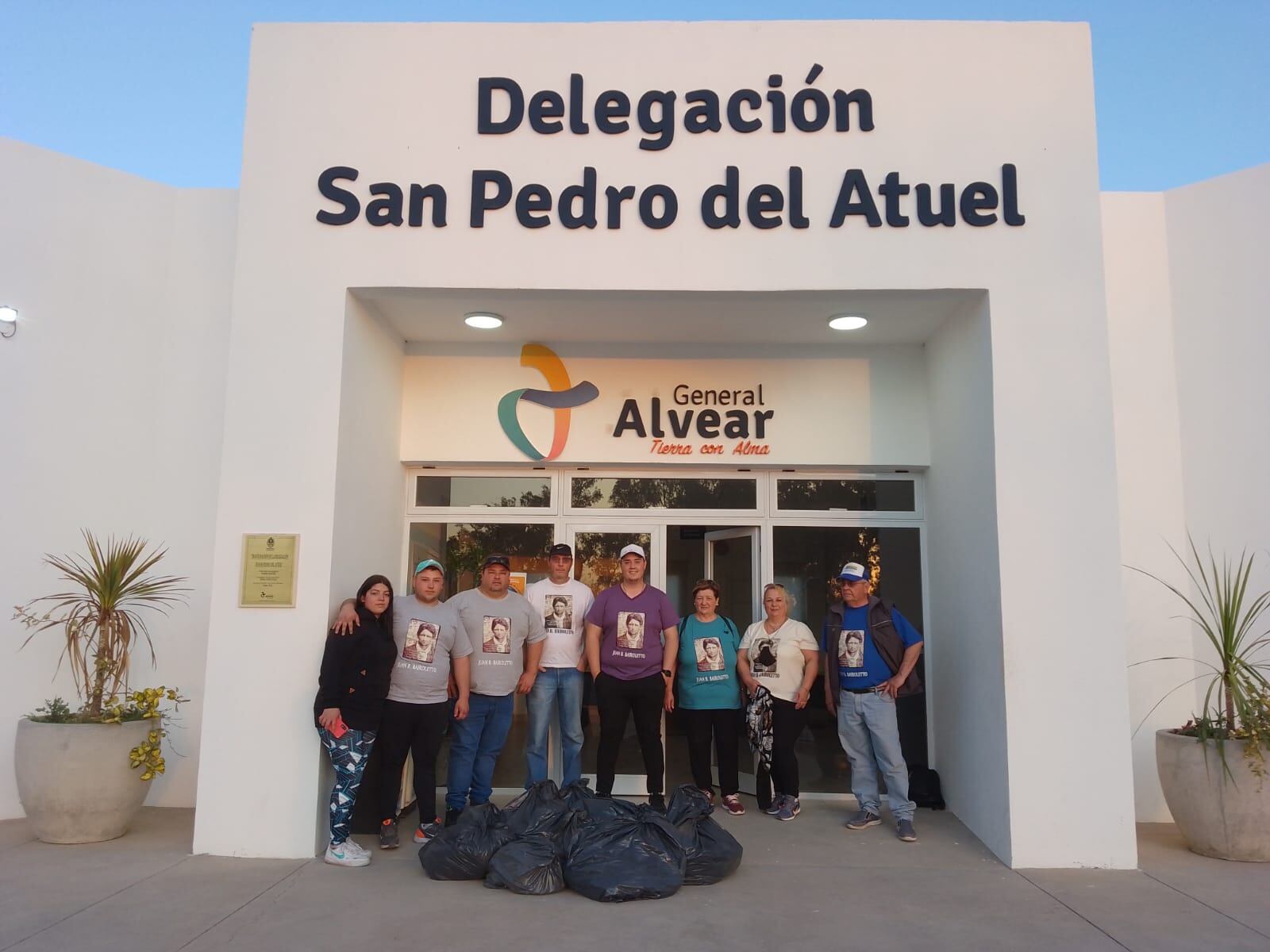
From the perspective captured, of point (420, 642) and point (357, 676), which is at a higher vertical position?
point (420, 642)

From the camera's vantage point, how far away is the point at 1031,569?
5387 millimetres

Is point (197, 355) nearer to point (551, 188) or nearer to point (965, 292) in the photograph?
point (551, 188)

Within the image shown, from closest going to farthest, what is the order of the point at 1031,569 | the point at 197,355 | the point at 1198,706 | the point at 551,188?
the point at 1031,569 → the point at 551,188 → the point at 1198,706 → the point at 197,355

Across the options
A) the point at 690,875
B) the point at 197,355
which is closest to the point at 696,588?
the point at 690,875

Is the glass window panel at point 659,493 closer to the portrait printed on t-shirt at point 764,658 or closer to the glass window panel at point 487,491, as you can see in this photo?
the glass window panel at point 487,491

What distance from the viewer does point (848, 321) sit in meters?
6.32

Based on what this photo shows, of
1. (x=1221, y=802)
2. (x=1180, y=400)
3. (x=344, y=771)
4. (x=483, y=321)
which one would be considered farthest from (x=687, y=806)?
(x=1180, y=400)

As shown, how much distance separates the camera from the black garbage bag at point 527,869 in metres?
4.71

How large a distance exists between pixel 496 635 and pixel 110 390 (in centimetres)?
325

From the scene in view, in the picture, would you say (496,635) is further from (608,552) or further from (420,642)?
(608,552)

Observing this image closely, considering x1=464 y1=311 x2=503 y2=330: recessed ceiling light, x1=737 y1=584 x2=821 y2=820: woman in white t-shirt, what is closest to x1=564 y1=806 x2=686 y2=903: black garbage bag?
x1=737 y1=584 x2=821 y2=820: woman in white t-shirt

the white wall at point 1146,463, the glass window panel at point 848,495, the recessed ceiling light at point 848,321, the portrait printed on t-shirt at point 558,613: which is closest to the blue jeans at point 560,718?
the portrait printed on t-shirt at point 558,613

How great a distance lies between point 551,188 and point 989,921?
4.52 m

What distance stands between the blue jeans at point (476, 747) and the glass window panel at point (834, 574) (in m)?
2.22
